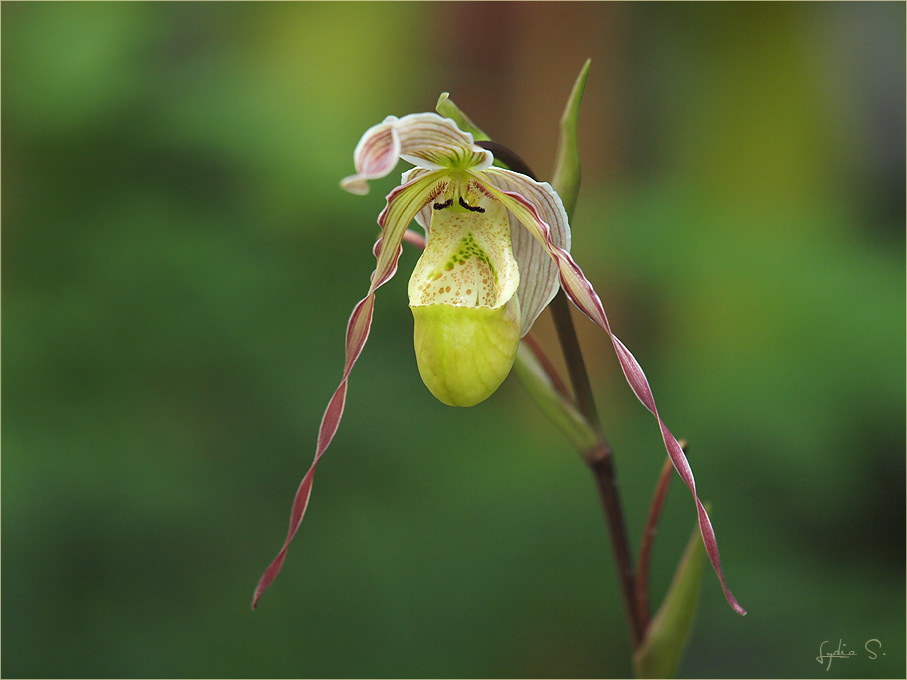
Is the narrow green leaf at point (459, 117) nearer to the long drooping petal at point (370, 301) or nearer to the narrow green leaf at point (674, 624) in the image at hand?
the long drooping petal at point (370, 301)

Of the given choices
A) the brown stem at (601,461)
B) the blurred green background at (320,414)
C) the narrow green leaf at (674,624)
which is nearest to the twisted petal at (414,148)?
the brown stem at (601,461)

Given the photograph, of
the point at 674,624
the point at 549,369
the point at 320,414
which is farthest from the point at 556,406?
the point at 320,414

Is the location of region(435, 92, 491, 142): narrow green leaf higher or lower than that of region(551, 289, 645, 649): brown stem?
higher

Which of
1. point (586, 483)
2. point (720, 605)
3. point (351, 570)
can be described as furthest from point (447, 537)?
Result: point (720, 605)

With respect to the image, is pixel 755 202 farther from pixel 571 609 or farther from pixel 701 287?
pixel 571 609

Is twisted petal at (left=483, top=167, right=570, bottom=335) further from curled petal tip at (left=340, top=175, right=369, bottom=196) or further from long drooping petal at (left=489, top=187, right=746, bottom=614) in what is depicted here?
curled petal tip at (left=340, top=175, right=369, bottom=196)

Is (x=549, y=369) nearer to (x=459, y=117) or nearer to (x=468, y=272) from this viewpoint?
(x=468, y=272)

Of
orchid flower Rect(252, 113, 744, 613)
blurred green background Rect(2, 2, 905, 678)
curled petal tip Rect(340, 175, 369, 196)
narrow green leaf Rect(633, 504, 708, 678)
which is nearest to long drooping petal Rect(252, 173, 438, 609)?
orchid flower Rect(252, 113, 744, 613)
